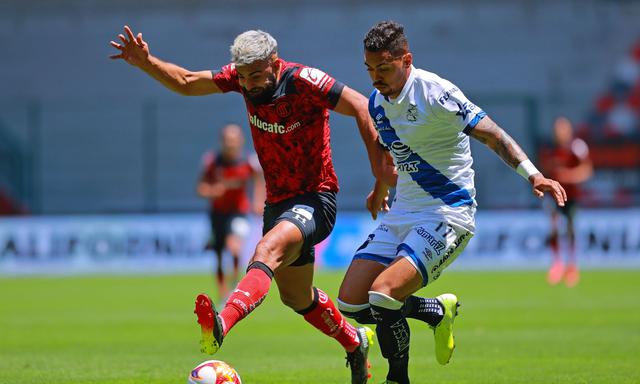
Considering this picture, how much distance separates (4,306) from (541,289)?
29.0 feet

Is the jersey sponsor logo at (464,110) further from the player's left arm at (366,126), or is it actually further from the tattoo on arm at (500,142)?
the player's left arm at (366,126)

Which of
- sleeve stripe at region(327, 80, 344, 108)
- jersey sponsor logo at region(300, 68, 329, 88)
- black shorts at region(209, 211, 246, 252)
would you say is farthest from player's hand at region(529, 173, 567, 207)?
black shorts at region(209, 211, 246, 252)

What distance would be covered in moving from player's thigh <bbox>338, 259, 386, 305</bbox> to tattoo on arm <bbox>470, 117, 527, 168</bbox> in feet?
3.75

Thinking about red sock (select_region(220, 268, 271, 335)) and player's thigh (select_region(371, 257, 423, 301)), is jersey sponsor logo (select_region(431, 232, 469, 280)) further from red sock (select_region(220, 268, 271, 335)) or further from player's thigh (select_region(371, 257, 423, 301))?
red sock (select_region(220, 268, 271, 335))

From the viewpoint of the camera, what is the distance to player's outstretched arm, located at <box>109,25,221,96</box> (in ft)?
26.8

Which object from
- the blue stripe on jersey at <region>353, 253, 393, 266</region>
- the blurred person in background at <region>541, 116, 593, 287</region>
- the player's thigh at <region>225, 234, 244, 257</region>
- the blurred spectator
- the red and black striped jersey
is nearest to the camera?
the blue stripe on jersey at <region>353, 253, 393, 266</region>

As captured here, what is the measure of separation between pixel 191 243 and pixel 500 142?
17700 mm

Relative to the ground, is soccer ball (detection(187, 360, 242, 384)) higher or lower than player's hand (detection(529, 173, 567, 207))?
lower

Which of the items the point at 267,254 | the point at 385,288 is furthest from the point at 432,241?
the point at 267,254

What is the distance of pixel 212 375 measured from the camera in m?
6.81

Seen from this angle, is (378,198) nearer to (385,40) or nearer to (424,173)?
(424,173)

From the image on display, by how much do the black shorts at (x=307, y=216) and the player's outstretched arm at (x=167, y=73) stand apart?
3.45 feet

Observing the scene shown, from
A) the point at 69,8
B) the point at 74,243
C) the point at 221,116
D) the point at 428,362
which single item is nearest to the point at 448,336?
the point at 428,362

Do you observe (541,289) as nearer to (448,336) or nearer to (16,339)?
(16,339)
